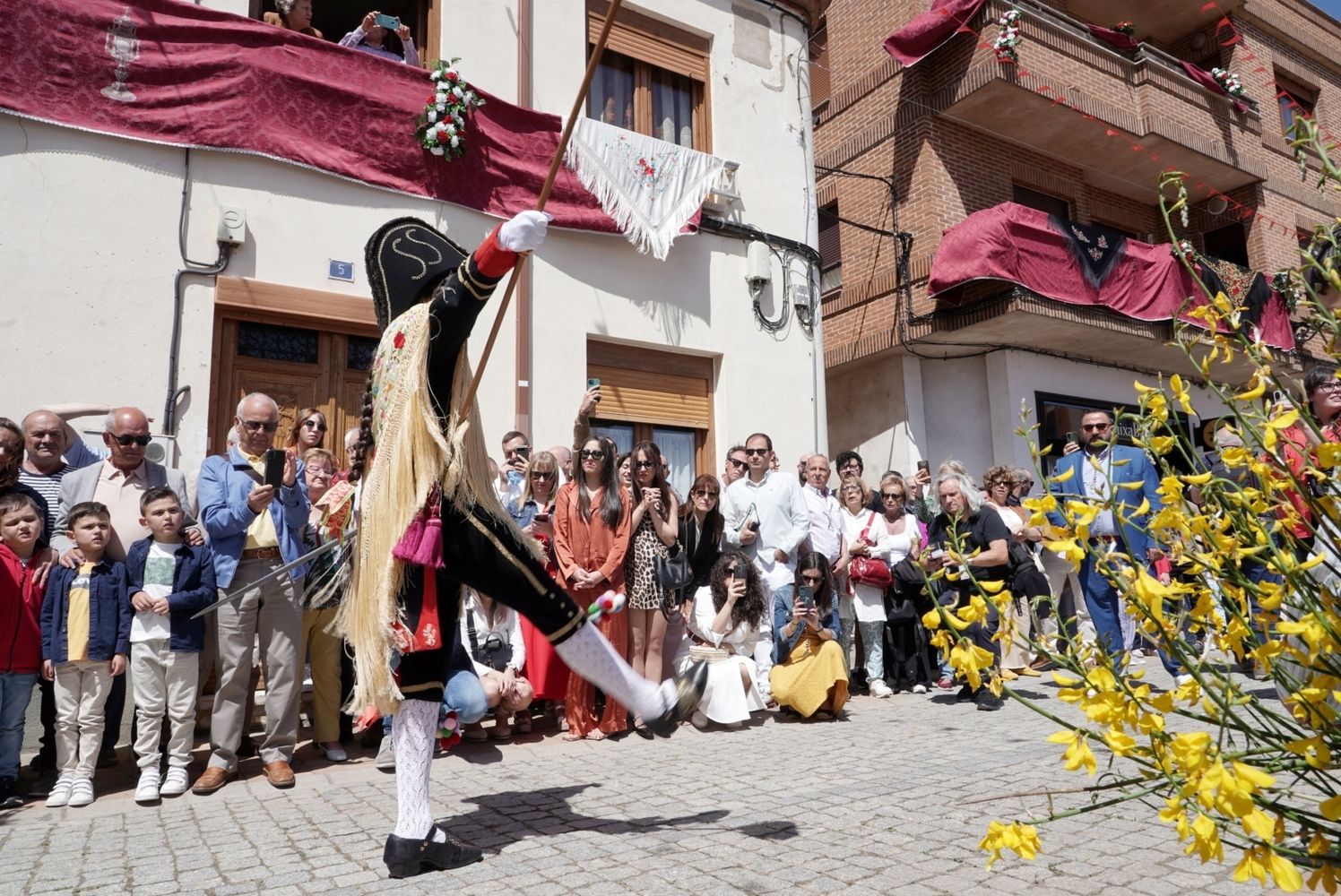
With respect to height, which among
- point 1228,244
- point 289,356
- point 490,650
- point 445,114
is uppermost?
point 1228,244

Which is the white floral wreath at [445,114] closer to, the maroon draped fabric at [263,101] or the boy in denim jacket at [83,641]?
the maroon draped fabric at [263,101]

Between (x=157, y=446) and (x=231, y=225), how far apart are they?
1.81 m

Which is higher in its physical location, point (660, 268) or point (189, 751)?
point (660, 268)

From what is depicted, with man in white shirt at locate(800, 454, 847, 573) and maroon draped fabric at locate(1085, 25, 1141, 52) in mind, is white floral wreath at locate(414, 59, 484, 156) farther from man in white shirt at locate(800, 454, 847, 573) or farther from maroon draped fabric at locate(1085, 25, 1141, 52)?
maroon draped fabric at locate(1085, 25, 1141, 52)

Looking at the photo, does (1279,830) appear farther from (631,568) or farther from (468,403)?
(631,568)

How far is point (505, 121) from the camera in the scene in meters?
8.70

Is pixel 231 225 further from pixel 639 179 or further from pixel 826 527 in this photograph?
pixel 826 527

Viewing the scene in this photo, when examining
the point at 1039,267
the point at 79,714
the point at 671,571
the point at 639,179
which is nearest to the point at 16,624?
the point at 79,714

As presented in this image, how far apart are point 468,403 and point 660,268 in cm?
638

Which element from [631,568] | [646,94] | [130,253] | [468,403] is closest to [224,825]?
[468,403]

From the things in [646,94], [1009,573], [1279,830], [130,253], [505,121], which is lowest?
[1279,830]

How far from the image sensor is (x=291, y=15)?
793cm

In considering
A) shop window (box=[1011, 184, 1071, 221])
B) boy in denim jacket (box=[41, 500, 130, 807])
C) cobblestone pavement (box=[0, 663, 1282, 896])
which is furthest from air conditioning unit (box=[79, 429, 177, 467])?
shop window (box=[1011, 184, 1071, 221])

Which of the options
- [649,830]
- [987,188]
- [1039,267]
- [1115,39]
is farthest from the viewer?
[1115,39]
